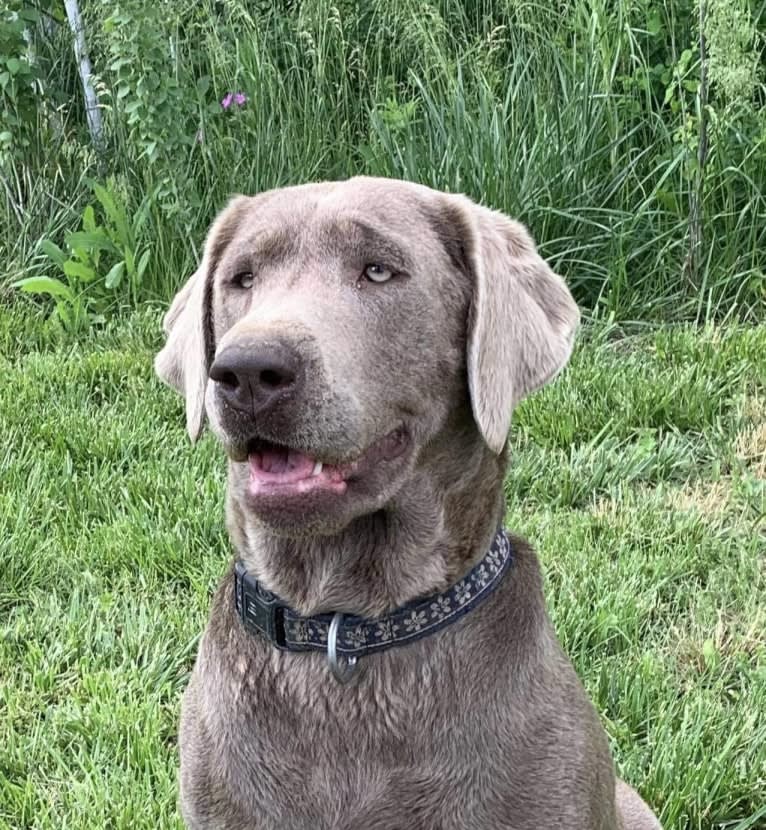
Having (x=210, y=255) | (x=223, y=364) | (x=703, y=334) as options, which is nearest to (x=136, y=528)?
(x=210, y=255)

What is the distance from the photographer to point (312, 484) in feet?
6.84

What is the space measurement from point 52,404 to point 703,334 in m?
2.82

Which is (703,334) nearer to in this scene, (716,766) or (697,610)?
(697,610)

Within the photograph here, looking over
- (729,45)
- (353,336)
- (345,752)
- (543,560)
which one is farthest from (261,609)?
(729,45)

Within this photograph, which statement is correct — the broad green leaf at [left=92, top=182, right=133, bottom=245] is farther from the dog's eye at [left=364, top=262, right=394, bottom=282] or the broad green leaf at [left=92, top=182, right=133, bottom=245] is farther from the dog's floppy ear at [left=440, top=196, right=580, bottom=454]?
the dog's eye at [left=364, top=262, right=394, bottom=282]

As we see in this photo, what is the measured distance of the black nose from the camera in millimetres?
1911

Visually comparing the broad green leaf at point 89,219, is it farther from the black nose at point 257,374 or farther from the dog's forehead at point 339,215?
the black nose at point 257,374

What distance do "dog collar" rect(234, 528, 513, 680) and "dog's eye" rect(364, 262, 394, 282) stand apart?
1.99 ft

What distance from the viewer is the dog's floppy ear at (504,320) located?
2.28m

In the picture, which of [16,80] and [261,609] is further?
[16,80]

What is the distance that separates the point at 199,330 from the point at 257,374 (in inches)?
24.0

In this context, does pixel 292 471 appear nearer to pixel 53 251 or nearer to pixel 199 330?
pixel 199 330

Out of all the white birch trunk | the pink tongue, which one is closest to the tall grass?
the white birch trunk

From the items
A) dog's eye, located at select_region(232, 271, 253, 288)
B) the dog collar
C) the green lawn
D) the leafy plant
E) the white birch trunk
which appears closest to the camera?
the dog collar
